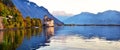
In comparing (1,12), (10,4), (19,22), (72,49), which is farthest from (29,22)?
(72,49)

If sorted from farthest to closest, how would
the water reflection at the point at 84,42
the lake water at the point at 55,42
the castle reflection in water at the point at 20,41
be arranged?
the water reflection at the point at 84,42
the lake water at the point at 55,42
the castle reflection in water at the point at 20,41

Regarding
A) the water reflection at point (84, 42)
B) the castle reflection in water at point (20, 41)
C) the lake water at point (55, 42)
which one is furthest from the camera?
the water reflection at point (84, 42)

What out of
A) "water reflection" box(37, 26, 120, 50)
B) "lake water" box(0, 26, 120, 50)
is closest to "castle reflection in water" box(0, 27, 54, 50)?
"lake water" box(0, 26, 120, 50)

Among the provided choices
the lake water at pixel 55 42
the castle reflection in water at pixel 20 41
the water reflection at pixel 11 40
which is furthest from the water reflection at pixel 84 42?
the water reflection at pixel 11 40

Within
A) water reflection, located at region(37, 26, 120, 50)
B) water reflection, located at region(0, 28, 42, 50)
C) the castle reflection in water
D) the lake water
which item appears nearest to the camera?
water reflection, located at region(0, 28, 42, 50)

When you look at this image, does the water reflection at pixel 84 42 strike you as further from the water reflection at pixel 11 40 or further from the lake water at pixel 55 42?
the water reflection at pixel 11 40

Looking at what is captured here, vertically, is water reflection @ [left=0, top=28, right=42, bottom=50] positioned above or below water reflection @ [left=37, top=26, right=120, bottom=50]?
above

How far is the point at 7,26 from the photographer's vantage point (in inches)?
4557

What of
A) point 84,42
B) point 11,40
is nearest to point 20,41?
point 11,40

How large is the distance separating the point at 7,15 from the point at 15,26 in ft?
16.9

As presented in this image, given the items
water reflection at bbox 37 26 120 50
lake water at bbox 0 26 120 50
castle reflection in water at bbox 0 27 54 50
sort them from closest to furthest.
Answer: castle reflection in water at bbox 0 27 54 50 < lake water at bbox 0 26 120 50 < water reflection at bbox 37 26 120 50

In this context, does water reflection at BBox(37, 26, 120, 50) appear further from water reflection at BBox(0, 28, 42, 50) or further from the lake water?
water reflection at BBox(0, 28, 42, 50)

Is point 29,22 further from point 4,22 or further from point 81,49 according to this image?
point 81,49

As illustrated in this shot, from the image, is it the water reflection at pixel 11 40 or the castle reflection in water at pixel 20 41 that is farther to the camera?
the castle reflection in water at pixel 20 41
